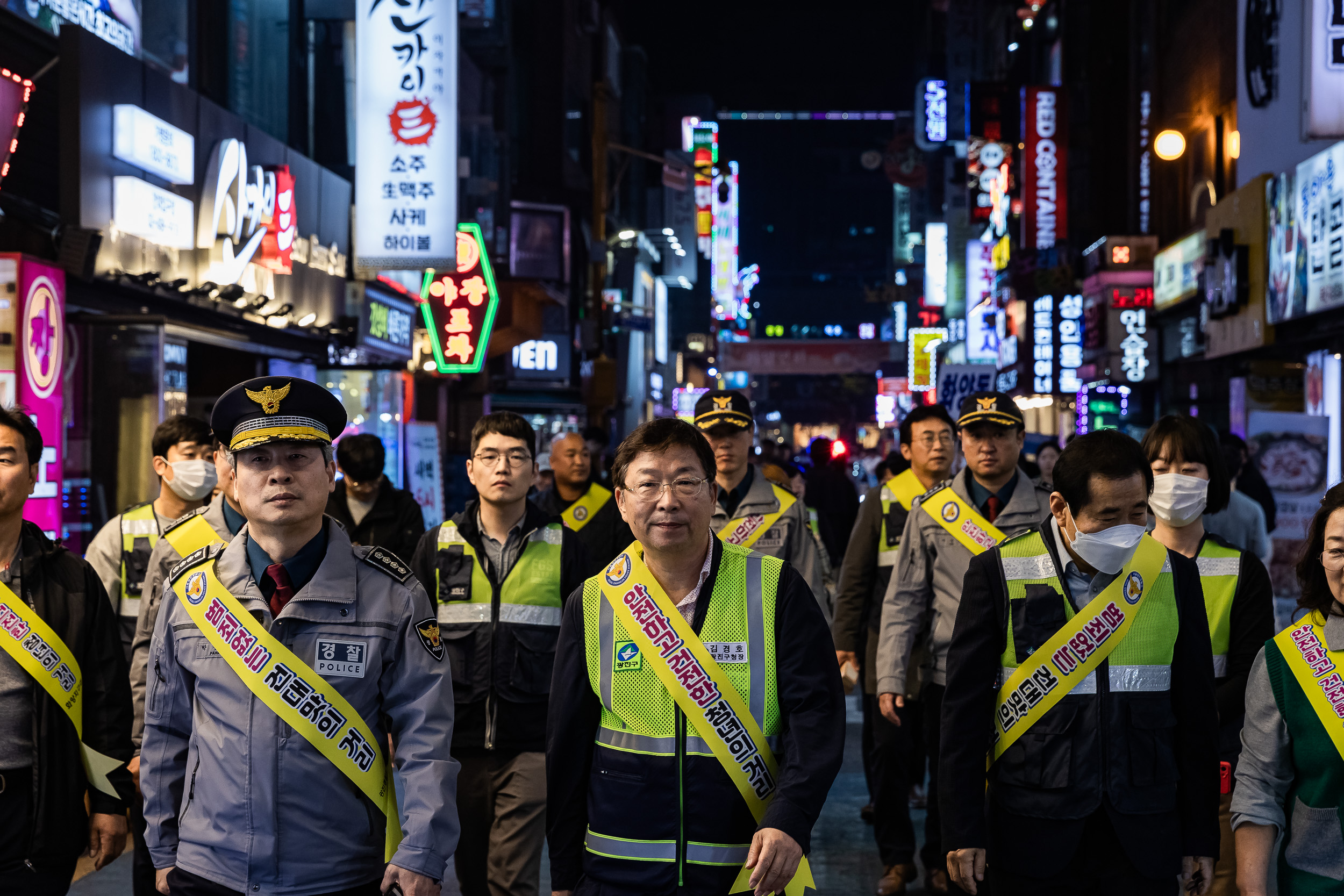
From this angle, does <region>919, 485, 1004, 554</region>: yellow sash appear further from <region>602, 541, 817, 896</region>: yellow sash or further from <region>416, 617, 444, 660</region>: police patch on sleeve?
<region>416, 617, 444, 660</region>: police patch on sleeve

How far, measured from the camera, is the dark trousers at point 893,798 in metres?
7.21

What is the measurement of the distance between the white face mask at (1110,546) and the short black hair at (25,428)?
3324 mm

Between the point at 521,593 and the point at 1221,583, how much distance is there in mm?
2792

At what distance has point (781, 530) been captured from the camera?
298 inches

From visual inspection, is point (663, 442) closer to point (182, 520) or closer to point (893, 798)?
point (182, 520)

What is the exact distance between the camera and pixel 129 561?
6.21 m

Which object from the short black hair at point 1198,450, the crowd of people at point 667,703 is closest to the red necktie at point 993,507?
the short black hair at point 1198,450

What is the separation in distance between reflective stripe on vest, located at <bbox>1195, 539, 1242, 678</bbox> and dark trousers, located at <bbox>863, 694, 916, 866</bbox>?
233 cm

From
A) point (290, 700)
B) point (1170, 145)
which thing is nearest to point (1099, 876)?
point (290, 700)

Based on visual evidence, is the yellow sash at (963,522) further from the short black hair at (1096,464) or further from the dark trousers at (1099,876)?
the dark trousers at (1099,876)

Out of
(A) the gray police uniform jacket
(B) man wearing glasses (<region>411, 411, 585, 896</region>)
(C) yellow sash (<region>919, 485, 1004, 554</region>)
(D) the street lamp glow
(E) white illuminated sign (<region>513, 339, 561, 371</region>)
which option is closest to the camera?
(A) the gray police uniform jacket

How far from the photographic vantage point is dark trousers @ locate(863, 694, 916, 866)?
23.6 feet

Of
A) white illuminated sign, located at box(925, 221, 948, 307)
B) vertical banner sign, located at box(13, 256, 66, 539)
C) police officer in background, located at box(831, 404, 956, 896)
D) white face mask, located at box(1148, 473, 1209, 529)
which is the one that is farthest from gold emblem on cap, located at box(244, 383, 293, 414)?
white illuminated sign, located at box(925, 221, 948, 307)

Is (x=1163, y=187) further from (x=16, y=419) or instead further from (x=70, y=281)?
(x=16, y=419)
